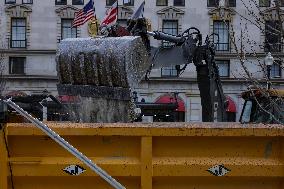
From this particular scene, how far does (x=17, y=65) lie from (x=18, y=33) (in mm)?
2259

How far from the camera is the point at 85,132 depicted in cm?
396

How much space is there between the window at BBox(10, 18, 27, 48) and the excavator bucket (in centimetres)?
3178

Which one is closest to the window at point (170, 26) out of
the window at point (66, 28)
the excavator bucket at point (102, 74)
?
the window at point (66, 28)

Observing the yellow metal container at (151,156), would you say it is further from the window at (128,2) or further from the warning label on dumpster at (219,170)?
the window at (128,2)

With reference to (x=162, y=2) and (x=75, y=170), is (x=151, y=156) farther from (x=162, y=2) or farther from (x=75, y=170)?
(x=162, y=2)

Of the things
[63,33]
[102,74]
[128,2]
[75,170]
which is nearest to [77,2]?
[63,33]

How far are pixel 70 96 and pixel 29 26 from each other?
32159mm

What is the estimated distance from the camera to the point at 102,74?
7117 millimetres

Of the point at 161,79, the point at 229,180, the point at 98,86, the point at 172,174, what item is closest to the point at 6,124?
the point at 172,174

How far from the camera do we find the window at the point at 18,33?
38906mm

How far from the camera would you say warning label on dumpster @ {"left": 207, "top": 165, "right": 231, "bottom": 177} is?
13.3 ft

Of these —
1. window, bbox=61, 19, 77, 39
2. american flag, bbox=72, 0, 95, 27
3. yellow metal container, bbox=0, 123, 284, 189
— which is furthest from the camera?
window, bbox=61, 19, 77, 39

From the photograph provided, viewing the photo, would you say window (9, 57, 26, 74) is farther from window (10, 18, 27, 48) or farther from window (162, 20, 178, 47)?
window (162, 20, 178, 47)

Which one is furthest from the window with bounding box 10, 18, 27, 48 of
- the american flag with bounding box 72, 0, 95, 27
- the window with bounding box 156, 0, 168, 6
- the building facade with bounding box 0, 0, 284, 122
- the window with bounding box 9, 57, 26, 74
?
the american flag with bounding box 72, 0, 95, 27
